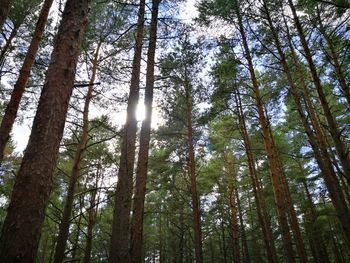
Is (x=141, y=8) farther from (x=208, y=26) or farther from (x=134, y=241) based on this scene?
(x=134, y=241)

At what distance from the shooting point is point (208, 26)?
10133 mm

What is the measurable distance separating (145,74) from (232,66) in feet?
12.8

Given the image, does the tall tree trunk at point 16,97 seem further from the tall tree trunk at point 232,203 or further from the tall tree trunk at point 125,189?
the tall tree trunk at point 232,203

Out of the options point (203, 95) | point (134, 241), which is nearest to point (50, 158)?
point (134, 241)

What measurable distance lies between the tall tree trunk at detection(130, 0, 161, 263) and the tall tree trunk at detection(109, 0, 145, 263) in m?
0.59

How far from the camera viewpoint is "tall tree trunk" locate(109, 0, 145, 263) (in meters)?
4.91

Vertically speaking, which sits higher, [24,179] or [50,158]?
[50,158]

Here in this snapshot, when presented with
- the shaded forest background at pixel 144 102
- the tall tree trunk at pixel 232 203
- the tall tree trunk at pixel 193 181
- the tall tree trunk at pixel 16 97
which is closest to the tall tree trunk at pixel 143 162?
the shaded forest background at pixel 144 102

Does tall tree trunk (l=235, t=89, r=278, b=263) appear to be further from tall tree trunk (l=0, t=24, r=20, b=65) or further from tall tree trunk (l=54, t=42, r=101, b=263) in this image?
tall tree trunk (l=0, t=24, r=20, b=65)

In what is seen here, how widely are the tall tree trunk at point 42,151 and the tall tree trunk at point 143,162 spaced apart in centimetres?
394

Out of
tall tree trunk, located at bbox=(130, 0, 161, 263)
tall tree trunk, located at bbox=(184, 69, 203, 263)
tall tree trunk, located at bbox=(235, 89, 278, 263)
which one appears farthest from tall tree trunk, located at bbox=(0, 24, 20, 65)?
tall tree trunk, located at bbox=(235, 89, 278, 263)

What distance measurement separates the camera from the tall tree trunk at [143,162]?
19.2 ft

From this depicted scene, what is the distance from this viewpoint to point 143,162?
21.9 ft

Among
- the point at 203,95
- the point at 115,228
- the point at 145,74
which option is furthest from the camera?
the point at 203,95
